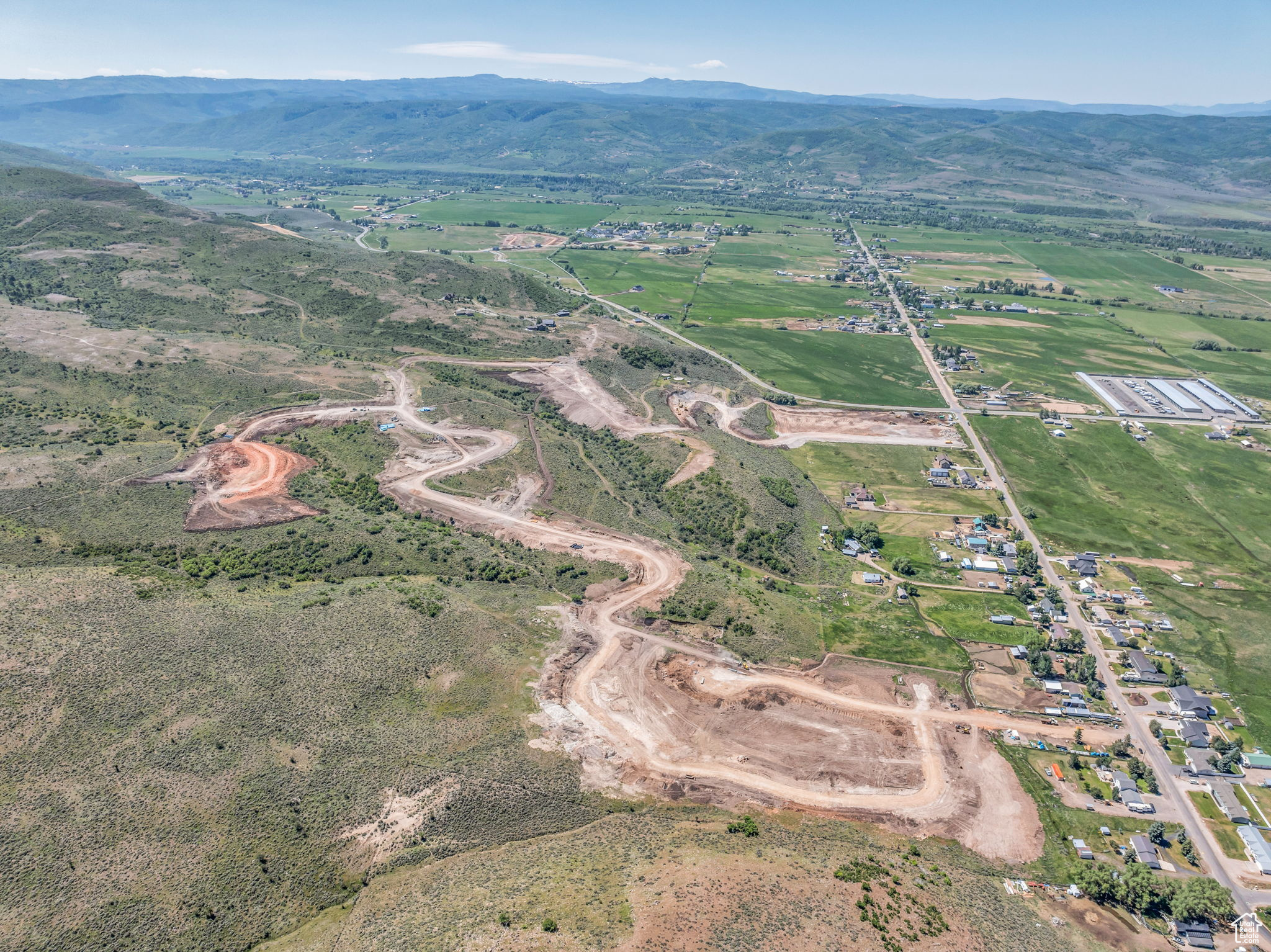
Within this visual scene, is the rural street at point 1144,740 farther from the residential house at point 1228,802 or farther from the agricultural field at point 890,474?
the agricultural field at point 890,474

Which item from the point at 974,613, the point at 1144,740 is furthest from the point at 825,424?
the point at 1144,740

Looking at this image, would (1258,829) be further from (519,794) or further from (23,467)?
(23,467)

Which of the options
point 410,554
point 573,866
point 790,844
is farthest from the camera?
point 410,554

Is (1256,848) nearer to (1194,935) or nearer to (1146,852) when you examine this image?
(1146,852)

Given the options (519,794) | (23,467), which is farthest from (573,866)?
(23,467)

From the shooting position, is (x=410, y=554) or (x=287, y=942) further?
(x=410, y=554)

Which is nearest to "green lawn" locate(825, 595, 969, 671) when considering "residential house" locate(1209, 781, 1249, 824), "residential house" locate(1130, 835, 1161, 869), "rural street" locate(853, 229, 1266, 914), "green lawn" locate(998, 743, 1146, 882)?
"green lawn" locate(998, 743, 1146, 882)

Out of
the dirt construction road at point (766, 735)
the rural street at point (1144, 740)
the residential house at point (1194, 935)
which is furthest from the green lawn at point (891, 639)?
the residential house at point (1194, 935)
